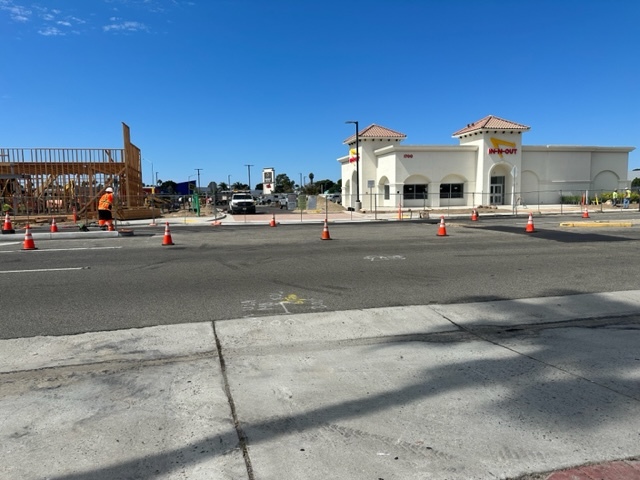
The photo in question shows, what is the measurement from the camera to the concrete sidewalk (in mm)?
2842

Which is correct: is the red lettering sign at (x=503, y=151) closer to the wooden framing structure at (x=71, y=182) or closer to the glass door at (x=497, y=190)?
the glass door at (x=497, y=190)

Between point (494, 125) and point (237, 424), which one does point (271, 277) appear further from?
point (494, 125)

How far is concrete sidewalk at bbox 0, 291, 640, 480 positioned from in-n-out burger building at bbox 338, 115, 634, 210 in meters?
35.4

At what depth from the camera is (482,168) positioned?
137 ft

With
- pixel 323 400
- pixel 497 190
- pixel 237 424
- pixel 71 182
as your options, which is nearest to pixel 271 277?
pixel 323 400

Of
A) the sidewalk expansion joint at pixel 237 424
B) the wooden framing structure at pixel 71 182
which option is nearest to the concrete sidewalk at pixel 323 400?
the sidewalk expansion joint at pixel 237 424

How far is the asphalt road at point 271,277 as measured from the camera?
252 inches

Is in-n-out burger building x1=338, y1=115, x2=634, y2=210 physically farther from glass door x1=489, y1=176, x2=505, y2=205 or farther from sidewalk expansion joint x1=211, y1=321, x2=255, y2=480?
sidewalk expansion joint x1=211, y1=321, x2=255, y2=480

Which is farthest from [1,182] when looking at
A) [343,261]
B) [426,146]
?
[426,146]

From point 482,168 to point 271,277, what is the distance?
37.4 metres

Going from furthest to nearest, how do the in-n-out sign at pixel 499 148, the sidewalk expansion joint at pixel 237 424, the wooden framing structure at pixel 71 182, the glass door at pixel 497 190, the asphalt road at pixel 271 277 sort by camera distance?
the glass door at pixel 497 190
the in-n-out sign at pixel 499 148
the wooden framing structure at pixel 71 182
the asphalt road at pixel 271 277
the sidewalk expansion joint at pixel 237 424

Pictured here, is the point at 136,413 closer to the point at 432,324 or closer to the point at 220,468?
the point at 220,468

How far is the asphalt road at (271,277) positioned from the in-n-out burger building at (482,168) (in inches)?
1095

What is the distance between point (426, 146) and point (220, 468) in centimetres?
4079
